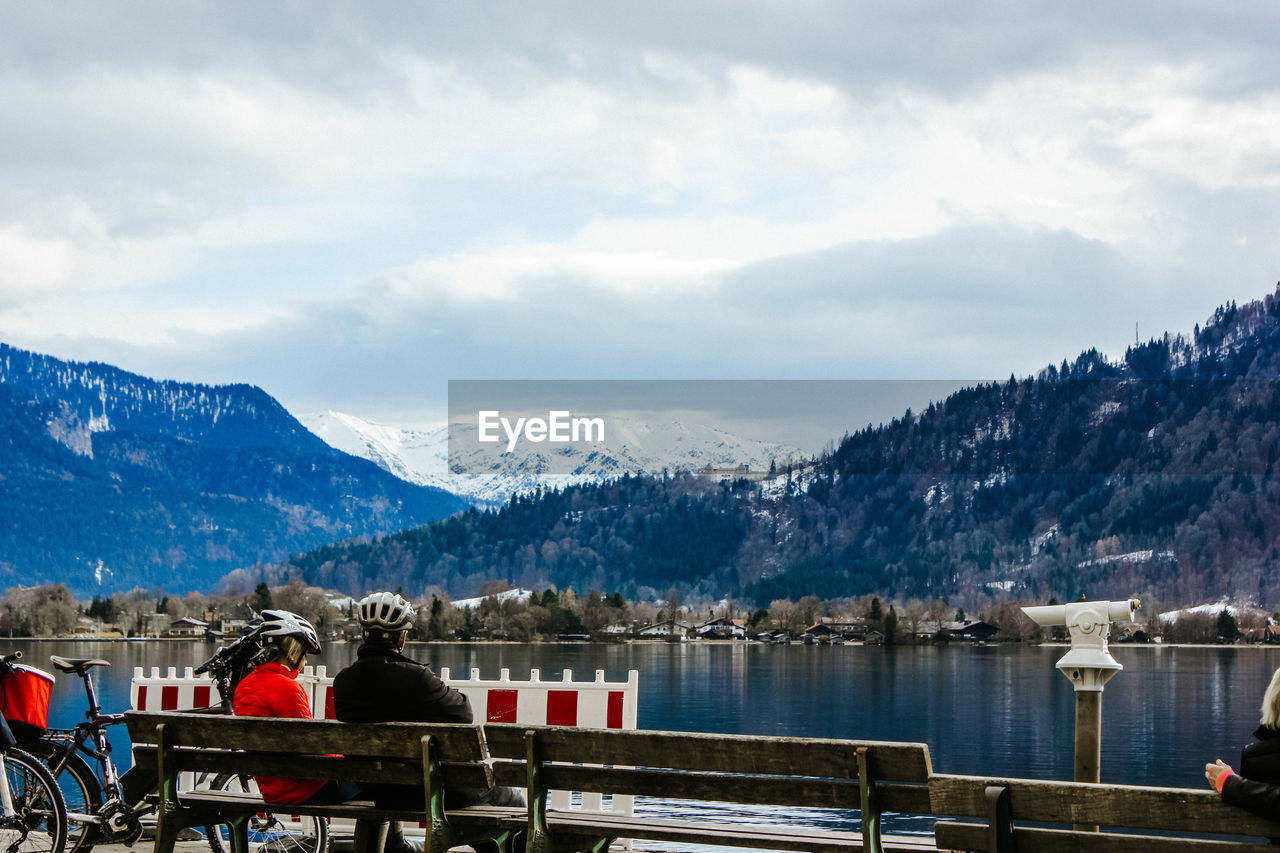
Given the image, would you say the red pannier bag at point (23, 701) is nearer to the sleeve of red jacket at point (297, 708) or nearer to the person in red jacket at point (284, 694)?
the person in red jacket at point (284, 694)

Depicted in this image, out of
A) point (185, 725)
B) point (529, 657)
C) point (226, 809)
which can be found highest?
point (185, 725)

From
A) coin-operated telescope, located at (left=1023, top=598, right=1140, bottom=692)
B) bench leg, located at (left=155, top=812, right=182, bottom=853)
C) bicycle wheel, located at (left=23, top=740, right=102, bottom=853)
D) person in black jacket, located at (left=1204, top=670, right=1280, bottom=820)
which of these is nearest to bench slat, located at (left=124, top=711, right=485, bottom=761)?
bench leg, located at (left=155, top=812, right=182, bottom=853)

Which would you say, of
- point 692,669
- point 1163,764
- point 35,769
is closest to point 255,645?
point 35,769

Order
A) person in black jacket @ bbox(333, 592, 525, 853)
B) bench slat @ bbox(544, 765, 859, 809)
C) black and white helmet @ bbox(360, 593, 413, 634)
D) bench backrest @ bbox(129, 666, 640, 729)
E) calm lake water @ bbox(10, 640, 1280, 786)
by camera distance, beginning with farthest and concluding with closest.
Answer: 1. calm lake water @ bbox(10, 640, 1280, 786)
2. bench backrest @ bbox(129, 666, 640, 729)
3. black and white helmet @ bbox(360, 593, 413, 634)
4. person in black jacket @ bbox(333, 592, 525, 853)
5. bench slat @ bbox(544, 765, 859, 809)

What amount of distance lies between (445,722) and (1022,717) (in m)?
80.1

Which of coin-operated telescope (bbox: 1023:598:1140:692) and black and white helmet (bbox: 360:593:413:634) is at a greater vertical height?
black and white helmet (bbox: 360:593:413:634)

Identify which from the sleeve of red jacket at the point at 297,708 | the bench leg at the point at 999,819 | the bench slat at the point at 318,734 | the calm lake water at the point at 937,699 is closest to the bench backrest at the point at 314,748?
the bench slat at the point at 318,734

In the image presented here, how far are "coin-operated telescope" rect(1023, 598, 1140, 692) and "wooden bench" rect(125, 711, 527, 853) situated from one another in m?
3.59

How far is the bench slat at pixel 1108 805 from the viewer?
539 centimetres

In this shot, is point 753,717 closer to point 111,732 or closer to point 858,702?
point 858,702

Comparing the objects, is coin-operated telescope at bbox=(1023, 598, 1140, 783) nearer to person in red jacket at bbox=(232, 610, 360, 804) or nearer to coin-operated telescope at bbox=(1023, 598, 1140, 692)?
coin-operated telescope at bbox=(1023, 598, 1140, 692)

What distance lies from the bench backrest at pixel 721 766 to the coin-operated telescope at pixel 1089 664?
2826 millimetres

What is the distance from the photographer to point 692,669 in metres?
137

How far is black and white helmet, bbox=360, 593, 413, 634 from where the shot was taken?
702 cm
